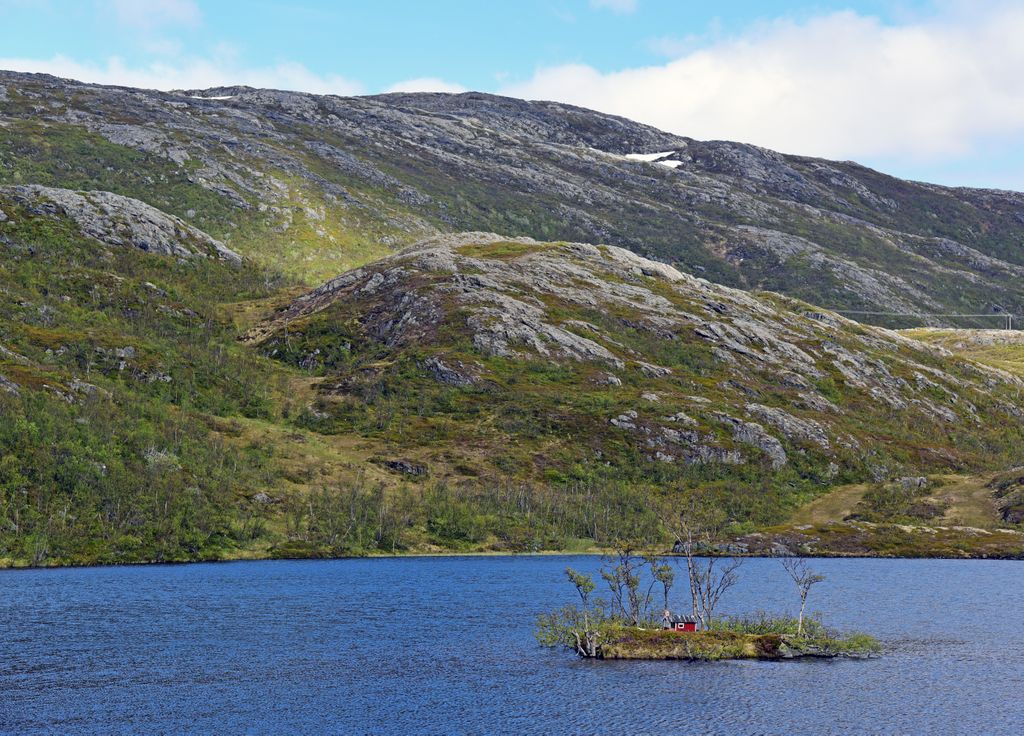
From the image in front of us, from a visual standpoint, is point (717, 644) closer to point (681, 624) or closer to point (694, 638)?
point (694, 638)

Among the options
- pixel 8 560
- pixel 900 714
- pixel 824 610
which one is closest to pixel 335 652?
pixel 900 714

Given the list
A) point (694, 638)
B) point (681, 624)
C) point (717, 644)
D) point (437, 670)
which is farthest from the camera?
point (681, 624)

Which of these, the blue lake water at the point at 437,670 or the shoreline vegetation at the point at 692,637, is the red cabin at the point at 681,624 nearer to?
the shoreline vegetation at the point at 692,637

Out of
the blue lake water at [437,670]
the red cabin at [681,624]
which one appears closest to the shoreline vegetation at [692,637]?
the red cabin at [681,624]

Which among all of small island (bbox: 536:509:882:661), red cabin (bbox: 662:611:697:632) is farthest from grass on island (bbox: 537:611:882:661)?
red cabin (bbox: 662:611:697:632)

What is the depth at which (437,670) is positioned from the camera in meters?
91.8

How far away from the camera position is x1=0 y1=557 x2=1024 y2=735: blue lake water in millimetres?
73812

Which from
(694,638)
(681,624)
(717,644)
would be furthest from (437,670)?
(717,644)

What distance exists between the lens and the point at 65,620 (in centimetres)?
11756

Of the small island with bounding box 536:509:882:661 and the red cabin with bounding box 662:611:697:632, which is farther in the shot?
the red cabin with bounding box 662:611:697:632

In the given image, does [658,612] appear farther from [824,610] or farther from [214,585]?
[214,585]

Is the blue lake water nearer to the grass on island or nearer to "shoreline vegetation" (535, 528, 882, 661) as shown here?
the grass on island

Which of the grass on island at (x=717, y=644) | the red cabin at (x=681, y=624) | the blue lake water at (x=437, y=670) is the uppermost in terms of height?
the red cabin at (x=681, y=624)

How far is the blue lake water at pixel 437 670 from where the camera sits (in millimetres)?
73812
